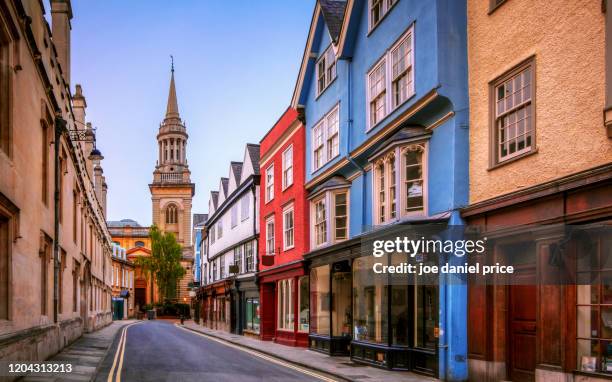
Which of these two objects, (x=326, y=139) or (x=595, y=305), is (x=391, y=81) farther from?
(x=595, y=305)

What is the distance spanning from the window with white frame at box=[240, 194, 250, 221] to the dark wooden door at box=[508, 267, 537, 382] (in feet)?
89.5

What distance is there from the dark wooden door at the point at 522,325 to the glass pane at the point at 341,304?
378 inches

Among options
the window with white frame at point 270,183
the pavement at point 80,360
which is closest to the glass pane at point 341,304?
the pavement at point 80,360

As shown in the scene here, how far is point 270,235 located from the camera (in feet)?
113

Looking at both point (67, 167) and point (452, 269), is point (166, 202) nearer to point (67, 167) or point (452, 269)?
point (67, 167)

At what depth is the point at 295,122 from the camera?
29469 mm

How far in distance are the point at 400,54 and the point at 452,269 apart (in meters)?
6.44

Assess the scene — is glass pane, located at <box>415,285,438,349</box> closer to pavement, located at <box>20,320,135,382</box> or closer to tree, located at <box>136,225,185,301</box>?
pavement, located at <box>20,320,135,382</box>

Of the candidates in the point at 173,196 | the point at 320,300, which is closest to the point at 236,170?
the point at 320,300

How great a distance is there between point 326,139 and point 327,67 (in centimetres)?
287

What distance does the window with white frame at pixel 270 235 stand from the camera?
3389 cm

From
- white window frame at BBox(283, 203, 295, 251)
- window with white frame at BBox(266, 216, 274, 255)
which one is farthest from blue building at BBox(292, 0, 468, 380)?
window with white frame at BBox(266, 216, 274, 255)

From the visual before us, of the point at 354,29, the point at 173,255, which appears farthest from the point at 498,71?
the point at 173,255

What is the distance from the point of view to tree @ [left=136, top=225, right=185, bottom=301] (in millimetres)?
94062
